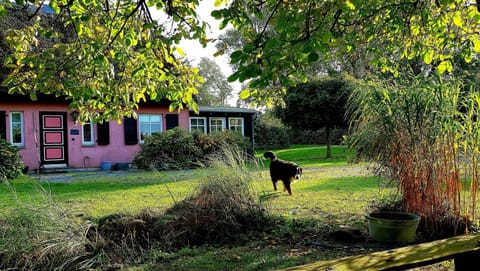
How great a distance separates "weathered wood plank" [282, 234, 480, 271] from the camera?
194 centimetres

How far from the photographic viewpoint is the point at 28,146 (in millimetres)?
13836

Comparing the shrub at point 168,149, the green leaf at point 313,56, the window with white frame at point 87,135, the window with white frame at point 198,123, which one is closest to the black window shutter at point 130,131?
the window with white frame at point 87,135

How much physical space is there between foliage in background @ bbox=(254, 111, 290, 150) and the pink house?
35.1 feet

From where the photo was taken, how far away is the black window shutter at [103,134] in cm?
1522

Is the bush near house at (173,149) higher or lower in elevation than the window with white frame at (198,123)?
lower

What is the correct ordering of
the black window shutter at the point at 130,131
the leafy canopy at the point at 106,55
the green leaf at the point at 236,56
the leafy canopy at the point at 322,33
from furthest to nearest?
the black window shutter at the point at 130,131 → the leafy canopy at the point at 106,55 → the leafy canopy at the point at 322,33 → the green leaf at the point at 236,56

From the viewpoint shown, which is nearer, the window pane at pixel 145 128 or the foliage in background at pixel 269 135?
the window pane at pixel 145 128

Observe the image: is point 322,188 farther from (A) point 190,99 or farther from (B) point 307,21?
(B) point 307,21

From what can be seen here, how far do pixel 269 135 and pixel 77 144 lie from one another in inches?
563

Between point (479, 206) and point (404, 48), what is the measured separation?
241 cm

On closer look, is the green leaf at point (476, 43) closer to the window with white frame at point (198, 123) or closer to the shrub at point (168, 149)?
the shrub at point (168, 149)

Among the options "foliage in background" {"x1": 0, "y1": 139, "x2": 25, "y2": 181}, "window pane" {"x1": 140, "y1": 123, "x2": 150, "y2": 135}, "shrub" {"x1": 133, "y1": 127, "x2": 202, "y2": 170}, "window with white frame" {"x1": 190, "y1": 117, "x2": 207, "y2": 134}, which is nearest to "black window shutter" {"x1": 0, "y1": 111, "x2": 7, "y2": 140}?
"foliage in background" {"x1": 0, "y1": 139, "x2": 25, "y2": 181}

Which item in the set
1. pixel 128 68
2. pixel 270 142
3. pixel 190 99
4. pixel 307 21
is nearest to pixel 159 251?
pixel 190 99

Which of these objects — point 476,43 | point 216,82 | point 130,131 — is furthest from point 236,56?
point 216,82
